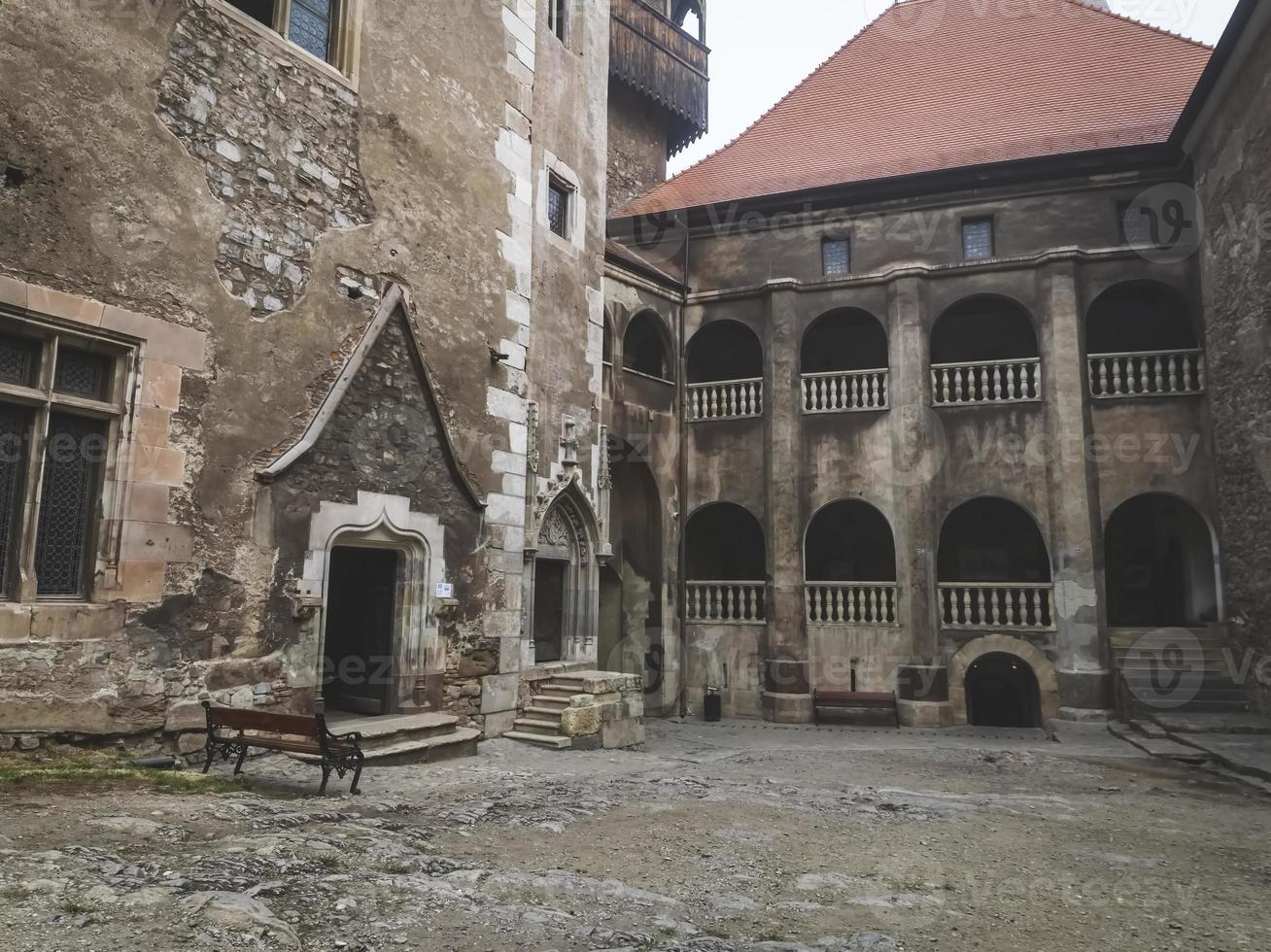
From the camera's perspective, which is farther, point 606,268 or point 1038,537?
point 1038,537

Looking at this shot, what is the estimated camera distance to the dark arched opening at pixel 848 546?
65.9ft

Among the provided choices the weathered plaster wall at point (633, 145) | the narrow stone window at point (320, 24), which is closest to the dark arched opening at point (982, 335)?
the weathered plaster wall at point (633, 145)

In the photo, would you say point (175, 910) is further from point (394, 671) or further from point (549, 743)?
point (549, 743)

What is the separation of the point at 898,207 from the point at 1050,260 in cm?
311

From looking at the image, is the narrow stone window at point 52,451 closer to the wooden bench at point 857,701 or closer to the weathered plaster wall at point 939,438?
the weathered plaster wall at point 939,438

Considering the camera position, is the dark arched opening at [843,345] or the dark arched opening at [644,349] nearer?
the dark arched opening at [644,349]

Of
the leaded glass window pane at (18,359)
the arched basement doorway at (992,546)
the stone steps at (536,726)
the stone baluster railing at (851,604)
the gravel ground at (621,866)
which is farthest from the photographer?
the arched basement doorway at (992,546)

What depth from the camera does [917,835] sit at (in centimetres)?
697

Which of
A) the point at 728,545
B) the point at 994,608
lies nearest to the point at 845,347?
the point at 728,545

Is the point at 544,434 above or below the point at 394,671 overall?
above

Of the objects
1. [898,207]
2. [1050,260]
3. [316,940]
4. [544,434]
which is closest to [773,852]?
[316,940]

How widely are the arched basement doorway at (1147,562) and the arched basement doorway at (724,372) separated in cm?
756

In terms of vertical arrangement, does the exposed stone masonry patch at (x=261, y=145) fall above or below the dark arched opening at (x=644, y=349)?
below

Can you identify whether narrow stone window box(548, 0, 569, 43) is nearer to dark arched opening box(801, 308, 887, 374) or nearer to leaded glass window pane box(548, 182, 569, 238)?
leaded glass window pane box(548, 182, 569, 238)
